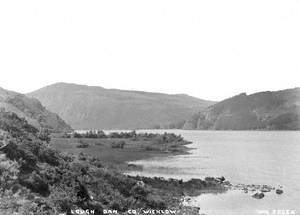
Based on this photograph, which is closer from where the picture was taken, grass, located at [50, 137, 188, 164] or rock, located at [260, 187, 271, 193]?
rock, located at [260, 187, 271, 193]

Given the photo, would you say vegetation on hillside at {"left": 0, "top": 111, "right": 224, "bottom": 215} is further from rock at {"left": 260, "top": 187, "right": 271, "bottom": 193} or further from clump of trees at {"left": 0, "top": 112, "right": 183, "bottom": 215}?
rock at {"left": 260, "top": 187, "right": 271, "bottom": 193}

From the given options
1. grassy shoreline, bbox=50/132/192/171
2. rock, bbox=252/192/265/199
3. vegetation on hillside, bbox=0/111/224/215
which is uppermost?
vegetation on hillside, bbox=0/111/224/215

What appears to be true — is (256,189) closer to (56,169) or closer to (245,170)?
(245,170)

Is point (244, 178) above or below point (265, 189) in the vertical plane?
above

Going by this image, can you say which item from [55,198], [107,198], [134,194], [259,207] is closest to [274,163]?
[259,207]

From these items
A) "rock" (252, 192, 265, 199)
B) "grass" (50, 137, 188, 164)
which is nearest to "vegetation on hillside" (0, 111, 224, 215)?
"rock" (252, 192, 265, 199)

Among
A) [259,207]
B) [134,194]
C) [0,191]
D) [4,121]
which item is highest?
[4,121]

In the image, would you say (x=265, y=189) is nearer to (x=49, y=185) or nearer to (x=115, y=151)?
(x=49, y=185)

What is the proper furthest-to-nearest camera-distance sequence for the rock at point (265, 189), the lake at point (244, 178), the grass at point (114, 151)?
1. the grass at point (114, 151)
2. the rock at point (265, 189)
3. the lake at point (244, 178)

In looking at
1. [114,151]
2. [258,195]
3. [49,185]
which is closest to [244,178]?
[258,195]

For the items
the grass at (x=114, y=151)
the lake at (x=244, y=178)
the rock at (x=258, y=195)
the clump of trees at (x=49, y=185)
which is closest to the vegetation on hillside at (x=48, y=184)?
the clump of trees at (x=49, y=185)

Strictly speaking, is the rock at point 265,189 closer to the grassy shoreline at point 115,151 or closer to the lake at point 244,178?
the lake at point 244,178
